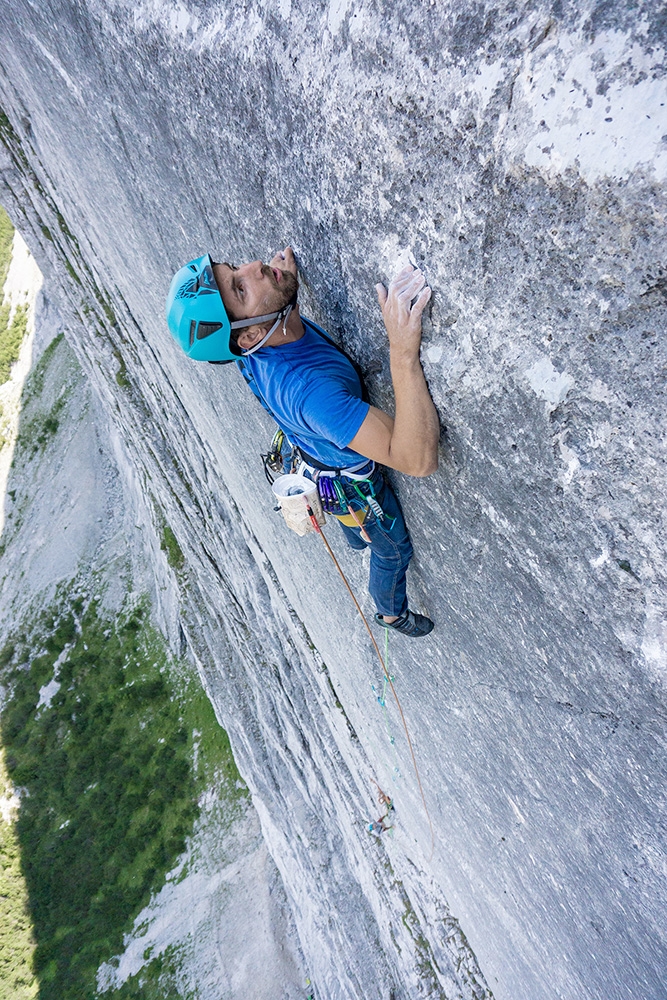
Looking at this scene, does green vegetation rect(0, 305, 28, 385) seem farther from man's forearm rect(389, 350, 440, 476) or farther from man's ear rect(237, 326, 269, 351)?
man's forearm rect(389, 350, 440, 476)

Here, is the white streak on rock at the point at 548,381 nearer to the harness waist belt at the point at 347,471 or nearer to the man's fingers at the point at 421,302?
the man's fingers at the point at 421,302

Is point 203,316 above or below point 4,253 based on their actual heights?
below

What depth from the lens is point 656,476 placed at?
145cm

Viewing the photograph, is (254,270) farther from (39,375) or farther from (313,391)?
(39,375)

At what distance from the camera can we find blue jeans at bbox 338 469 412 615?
110 inches

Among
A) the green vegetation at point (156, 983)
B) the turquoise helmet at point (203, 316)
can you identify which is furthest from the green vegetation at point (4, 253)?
the turquoise helmet at point (203, 316)

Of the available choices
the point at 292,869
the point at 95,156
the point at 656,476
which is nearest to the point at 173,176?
the point at 95,156

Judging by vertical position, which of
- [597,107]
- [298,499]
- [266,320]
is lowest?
[298,499]

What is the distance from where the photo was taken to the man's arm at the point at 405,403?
197 cm

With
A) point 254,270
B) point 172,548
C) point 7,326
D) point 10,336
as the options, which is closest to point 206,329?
point 254,270

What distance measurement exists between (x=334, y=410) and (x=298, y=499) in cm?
73

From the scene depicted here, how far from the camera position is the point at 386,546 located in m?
2.91

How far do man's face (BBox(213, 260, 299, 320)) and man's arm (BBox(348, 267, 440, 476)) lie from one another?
18.7 inches

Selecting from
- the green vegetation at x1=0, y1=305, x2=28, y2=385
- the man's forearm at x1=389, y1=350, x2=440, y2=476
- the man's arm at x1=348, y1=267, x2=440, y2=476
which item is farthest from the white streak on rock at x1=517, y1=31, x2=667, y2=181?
the green vegetation at x1=0, y1=305, x2=28, y2=385
